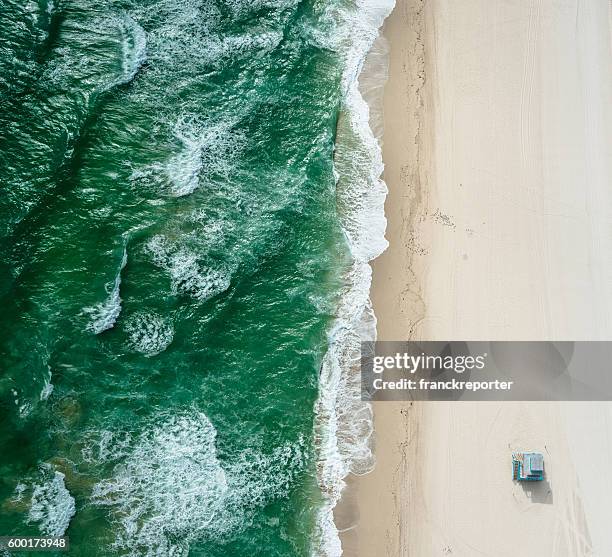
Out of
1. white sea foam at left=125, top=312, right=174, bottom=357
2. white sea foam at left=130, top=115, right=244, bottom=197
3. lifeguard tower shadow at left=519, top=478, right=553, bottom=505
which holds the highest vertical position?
white sea foam at left=130, top=115, right=244, bottom=197

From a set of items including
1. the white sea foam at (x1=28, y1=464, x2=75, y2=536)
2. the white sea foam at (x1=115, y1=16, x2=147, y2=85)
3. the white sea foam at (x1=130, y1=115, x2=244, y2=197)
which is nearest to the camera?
the white sea foam at (x1=28, y1=464, x2=75, y2=536)

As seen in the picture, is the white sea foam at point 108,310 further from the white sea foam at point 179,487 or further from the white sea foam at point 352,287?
the white sea foam at point 352,287

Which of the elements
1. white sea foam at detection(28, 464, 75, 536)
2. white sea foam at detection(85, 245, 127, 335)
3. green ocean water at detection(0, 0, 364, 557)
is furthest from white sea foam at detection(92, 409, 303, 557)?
white sea foam at detection(85, 245, 127, 335)

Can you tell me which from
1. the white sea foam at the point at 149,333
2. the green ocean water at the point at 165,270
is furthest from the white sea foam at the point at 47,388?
the white sea foam at the point at 149,333

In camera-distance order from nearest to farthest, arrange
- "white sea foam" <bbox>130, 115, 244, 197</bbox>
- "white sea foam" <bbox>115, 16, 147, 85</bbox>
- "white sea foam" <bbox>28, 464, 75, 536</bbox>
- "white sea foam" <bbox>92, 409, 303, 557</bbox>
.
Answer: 1. "white sea foam" <bbox>28, 464, 75, 536</bbox>
2. "white sea foam" <bbox>92, 409, 303, 557</bbox>
3. "white sea foam" <bbox>130, 115, 244, 197</bbox>
4. "white sea foam" <bbox>115, 16, 147, 85</bbox>

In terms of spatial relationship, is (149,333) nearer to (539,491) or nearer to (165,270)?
(165,270)

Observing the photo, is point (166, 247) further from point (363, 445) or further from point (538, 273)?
point (538, 273)

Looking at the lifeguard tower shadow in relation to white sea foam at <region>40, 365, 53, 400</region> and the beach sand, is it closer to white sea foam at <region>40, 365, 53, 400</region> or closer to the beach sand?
the beach sand
